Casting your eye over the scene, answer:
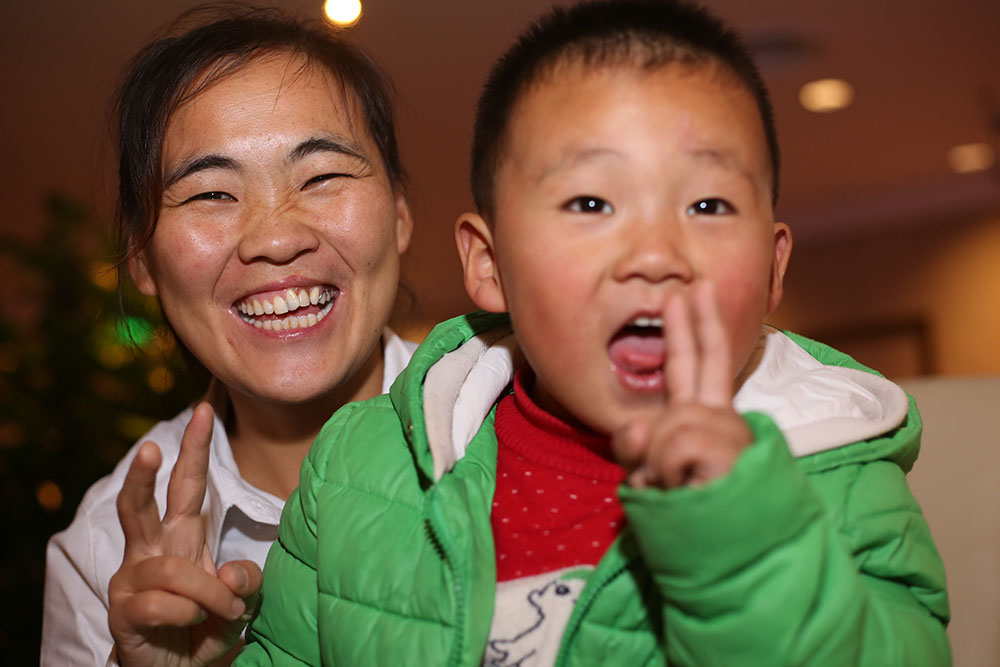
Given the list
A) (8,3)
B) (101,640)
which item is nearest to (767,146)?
(101,640)

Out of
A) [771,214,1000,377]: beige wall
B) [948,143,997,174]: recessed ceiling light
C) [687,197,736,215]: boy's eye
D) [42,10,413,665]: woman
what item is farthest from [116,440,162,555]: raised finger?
[771,214,1000,377]: beige wall

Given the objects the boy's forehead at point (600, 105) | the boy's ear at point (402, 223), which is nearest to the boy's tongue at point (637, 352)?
the boy's forehead at point (600, 105)

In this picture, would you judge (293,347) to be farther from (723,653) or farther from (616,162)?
(723,653)

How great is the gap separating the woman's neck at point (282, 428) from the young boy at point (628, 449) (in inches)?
20.2

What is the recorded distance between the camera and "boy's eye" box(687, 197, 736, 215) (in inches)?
40.1

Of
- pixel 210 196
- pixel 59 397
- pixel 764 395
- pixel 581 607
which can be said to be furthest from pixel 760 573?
pixel 59 397

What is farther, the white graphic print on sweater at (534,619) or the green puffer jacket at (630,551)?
the white graphic print on sweater at (534,619)

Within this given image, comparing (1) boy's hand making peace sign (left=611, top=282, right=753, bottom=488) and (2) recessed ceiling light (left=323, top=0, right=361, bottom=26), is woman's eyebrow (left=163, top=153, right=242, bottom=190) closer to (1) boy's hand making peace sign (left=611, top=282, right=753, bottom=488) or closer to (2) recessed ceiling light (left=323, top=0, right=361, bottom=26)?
(1) boy's hand making peace sign (left=611, top=282, right=753, bottom=488)

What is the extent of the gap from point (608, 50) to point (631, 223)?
0.79ft

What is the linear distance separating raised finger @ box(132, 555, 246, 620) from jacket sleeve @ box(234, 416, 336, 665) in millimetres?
64

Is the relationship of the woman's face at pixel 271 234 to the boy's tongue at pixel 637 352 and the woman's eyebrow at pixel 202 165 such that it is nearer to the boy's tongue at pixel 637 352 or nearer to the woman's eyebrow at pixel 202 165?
the woman's eyebrow at pixel 202 165

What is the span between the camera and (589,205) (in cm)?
104

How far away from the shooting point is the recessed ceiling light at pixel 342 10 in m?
3.11

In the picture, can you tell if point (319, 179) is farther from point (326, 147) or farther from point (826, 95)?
point (826, 95)
